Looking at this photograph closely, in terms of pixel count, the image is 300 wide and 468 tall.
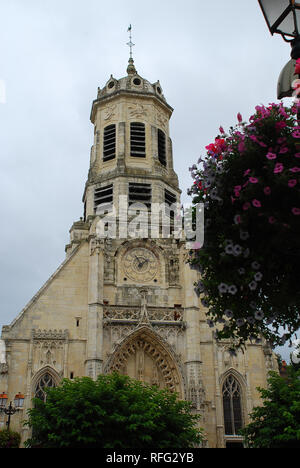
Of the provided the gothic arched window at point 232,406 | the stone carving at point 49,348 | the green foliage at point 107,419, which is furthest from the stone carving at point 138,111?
the green foliage at point 107,419

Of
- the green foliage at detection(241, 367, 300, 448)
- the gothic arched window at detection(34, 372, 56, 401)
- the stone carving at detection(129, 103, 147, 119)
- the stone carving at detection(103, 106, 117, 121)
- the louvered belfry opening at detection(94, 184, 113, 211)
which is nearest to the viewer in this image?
the green foliage at detection(241, 367, 300, 448)

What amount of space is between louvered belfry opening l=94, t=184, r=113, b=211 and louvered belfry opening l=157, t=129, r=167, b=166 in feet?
14.6

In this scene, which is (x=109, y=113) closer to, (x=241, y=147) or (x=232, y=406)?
(x=232, y=406)

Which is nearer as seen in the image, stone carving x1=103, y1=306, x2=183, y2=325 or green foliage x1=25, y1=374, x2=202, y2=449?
green foliage x1=25, y1=374, x2=202, y2=449

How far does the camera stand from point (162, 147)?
33531mm

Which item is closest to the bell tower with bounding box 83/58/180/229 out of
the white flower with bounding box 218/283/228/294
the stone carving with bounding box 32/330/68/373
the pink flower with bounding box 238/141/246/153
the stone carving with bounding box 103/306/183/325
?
the stone carving with bounding box 103/306/183/325

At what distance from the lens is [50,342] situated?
24.5 meters

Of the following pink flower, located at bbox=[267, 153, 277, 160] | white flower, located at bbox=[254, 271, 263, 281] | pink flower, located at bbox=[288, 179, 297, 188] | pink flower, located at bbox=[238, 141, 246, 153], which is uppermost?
pink flower, located at bbox=[238, 141, 246, 153]

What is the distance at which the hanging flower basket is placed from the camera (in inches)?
249

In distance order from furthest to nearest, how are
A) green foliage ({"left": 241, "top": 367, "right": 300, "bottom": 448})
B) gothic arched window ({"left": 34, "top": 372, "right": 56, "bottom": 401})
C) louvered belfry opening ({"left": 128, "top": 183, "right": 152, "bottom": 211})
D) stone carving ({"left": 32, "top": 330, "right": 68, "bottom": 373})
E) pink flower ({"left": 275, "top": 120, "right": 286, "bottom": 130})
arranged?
louvered belfry opening ({"left": 128, "top": 183, "right": 152, "bottom": 211}) → stone carving ({"left": 32, "top": 330, "right": 68, "bottom": 373}) → gothic arched window ({"left": 34, "top": 372, "right": 56, "bottom": 401}) → green foliage ({"left": 241, "top": 367, "right": 300, "bottom": 448}) → pink flower ({"left": 275, "top": 120, "right": 286, "bottom": 130})

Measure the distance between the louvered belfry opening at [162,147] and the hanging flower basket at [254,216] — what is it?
25431 millimetres

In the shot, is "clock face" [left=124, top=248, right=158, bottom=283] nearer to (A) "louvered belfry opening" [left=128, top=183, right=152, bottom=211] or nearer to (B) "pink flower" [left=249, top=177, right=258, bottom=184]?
(A) "louvered belfry opening" [left=128, top=183, right=152, bottom=211]
